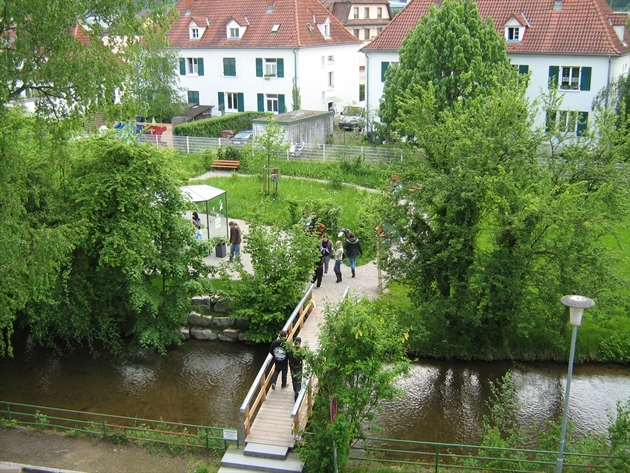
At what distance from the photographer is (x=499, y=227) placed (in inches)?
782

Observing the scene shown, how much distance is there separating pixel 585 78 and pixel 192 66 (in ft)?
83.3

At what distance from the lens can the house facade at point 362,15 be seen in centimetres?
7788

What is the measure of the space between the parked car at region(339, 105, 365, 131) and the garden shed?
4404 millimetres

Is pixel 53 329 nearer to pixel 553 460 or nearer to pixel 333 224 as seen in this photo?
pixel 333 224

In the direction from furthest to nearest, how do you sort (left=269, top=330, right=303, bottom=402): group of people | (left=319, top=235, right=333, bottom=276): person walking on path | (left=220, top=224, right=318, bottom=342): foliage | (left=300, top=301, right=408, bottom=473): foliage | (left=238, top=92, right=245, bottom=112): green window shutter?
(left=238, top=92, right=245, bottom=112): green window shutter < (left=319, top=235, right=333, bottom=276): person walking on path < (left=220, top=224, right=318, bottom=342): foliage < (left=269, top=330, right=303, bottom=402): group of people < (left=300, top=301, right=408, bottom=473): foliage

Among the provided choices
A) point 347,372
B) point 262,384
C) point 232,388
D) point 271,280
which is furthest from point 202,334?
point 347,372

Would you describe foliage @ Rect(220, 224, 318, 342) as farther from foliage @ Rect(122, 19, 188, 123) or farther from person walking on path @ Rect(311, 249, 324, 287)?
foliage @ Rect(122, 19, 188, 123)

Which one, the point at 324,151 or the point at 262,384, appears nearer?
the point at 262,384

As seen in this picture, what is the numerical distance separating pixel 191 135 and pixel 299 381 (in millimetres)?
29161

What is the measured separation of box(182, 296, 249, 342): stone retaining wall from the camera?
22.8 meters

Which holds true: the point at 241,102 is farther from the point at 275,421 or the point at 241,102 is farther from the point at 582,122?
the point at 275,421

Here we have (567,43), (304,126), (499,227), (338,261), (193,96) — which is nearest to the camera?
(499,227)

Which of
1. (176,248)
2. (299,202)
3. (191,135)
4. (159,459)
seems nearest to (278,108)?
(191,135)

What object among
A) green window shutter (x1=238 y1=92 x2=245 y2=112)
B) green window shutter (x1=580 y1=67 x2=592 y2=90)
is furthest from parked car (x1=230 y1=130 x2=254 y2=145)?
green window shutter (x1=580 y1=67 x2=592 y2=90)
